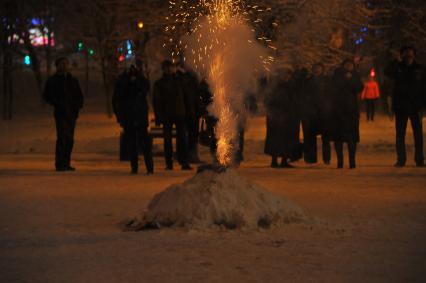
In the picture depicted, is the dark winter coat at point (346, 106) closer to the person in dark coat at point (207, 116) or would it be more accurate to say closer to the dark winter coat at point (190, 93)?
the person in dark coat at point (207, 116)

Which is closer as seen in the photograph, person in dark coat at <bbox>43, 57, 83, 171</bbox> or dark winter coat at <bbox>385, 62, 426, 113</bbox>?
person in dark coat at <bbox>43, 57, 83, 171</bbox>

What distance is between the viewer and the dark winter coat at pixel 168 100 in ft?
52.5

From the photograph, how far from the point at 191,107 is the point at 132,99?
1.78 m

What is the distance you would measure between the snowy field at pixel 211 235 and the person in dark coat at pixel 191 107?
166cm

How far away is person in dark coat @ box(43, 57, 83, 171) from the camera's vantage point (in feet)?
51.4

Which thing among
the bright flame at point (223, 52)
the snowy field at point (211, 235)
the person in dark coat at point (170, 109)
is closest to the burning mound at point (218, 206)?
the snowy field at point (211, 235)

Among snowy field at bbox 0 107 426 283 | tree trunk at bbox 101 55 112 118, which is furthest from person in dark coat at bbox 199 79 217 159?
tree trunk at bbox 101 55 112 118

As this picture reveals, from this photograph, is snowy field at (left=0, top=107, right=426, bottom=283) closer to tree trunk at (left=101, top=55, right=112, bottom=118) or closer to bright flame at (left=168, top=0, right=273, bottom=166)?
bright flame at (left=168, top=0, right=273, bottom=166)

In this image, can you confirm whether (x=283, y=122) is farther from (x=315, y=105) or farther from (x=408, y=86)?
(x=408, y=86)

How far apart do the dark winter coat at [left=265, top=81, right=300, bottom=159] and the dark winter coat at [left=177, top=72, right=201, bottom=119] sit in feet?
4.30

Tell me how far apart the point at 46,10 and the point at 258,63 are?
71.2 feet

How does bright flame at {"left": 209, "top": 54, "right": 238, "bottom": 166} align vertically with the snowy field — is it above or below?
above

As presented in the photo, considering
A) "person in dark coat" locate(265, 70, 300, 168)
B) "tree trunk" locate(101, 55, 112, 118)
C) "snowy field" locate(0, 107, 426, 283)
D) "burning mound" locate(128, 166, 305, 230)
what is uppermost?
"tree trunk" locate(101, 55, 112, 118)

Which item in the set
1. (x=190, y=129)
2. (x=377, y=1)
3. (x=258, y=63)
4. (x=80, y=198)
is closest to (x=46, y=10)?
(x=377, y=1)
